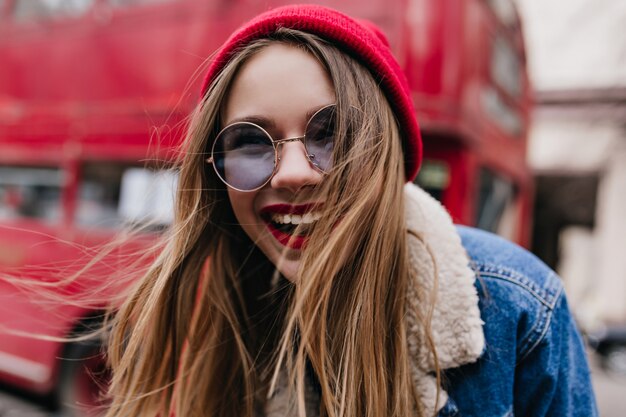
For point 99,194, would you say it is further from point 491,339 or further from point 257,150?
point 491,339

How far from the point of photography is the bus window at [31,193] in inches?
160

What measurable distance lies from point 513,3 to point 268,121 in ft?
12.9

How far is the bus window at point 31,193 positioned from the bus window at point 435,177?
2.84m

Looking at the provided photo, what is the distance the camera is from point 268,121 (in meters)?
1.12

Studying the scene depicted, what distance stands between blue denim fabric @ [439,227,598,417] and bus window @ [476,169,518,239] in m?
2.32

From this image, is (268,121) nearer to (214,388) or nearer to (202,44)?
(214,388)

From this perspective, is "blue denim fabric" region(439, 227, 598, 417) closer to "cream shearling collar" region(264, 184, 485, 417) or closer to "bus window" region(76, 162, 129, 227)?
"cream shearling collar" region(264, 184, 485, 417)

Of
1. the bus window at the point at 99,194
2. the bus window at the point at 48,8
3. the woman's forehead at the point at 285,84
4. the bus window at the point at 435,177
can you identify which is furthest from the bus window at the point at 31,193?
the woman's forehead at the point at 285,84

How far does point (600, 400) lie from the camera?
19.9ft

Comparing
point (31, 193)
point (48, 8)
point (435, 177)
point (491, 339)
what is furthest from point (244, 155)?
point (48, 8)

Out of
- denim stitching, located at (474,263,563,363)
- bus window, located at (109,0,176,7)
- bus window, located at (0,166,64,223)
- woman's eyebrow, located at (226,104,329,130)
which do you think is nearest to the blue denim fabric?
denim stitching, located at (474,263,563,363)

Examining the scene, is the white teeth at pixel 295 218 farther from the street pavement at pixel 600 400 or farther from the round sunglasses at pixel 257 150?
the street pavement at pixel 600 400

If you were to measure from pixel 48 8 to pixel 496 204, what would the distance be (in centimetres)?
410

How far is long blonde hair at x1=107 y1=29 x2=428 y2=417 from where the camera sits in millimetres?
1094
